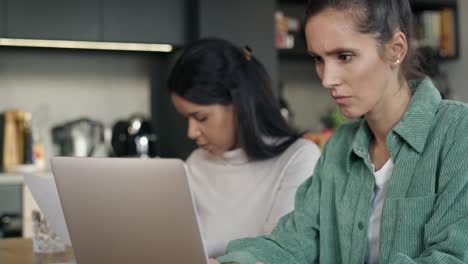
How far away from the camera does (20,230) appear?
11.3ft

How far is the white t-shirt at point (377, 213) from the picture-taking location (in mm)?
1458

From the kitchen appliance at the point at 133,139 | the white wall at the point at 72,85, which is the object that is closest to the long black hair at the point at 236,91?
the kitchen appliance at the point at 133,139

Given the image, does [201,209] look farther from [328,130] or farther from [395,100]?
[328,130]

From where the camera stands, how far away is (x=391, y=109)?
1438 millimetres

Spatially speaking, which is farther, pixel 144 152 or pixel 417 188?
pixel 144 152

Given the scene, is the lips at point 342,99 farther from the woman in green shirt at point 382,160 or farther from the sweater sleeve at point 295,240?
the sweater sleeve at point 295,240

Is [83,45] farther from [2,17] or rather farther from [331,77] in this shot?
[331,77]

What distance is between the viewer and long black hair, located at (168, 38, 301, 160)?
2047mm

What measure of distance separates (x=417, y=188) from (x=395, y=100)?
193mm

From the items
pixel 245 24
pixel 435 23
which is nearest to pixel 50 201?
pixel 245 24

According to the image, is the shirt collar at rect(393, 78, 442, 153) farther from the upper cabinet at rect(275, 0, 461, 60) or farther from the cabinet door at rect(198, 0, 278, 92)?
the upper cabinet at rect(275, 0, 461, 60)

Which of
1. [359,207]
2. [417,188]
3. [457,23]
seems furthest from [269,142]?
[457,23]

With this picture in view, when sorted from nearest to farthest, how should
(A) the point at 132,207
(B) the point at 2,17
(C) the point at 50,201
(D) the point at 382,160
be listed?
(A) the point at 132,207, (D) the point at 382,160, (C) the point at 50,201, (B) the point at 2,17

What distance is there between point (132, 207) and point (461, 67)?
3711mm
